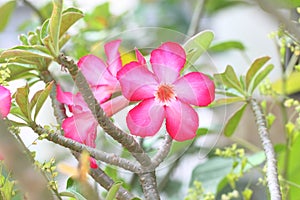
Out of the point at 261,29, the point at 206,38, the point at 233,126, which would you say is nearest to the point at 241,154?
the point at 233,126

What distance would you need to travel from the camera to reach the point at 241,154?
55 cm

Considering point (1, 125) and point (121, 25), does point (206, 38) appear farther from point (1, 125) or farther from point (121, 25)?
point (121, 25)

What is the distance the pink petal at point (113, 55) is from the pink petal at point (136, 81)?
36 mm

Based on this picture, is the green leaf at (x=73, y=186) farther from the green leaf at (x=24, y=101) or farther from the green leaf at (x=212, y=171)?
the green leaf at (x=212, y=171)

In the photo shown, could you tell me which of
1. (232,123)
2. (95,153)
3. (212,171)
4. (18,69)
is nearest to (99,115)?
(95,153)

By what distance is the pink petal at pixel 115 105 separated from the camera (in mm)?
397

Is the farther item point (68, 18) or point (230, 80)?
point (230, 80)

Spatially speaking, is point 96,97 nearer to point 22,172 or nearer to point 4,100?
point 4,100

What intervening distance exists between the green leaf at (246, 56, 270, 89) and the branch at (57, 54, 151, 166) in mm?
200

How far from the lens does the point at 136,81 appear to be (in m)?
0.39

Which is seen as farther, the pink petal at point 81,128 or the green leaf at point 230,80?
the green leaf at point 230,80

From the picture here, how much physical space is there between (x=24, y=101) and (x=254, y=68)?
0.24 m

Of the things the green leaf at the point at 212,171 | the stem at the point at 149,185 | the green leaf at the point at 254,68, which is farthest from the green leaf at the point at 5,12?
the stem at the point at 149,185

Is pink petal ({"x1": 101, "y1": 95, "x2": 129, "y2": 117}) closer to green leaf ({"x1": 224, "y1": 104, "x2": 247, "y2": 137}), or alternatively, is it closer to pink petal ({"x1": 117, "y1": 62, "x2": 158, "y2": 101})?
pink petal ({"x1": 117, "y1": 62, "x2": 158, "y2": 101})
